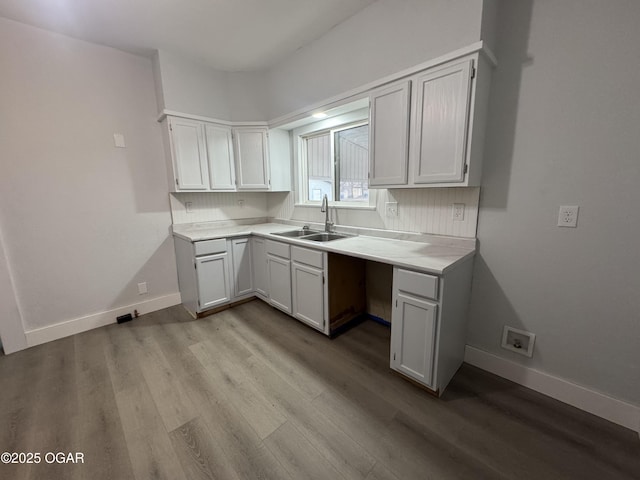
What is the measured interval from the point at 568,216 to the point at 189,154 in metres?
3.24

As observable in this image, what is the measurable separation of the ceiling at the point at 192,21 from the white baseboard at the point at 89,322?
2.57 meters

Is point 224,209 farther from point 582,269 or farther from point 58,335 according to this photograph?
point 582,269

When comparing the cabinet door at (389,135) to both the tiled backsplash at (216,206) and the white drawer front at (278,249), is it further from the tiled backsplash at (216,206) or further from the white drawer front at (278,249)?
the tiled backsplash at (216,206)

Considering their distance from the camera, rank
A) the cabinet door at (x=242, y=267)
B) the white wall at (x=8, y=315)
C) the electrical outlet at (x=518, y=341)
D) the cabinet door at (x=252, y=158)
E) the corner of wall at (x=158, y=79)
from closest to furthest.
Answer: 1. the electrical outlet at (x=518, y=341)
2. the white wall at (x=8, y=315)
3. the corner of wall at (x=158, y=79)
4. the cabinet door at (x=242, y=267)
5. the cabinet door at (x=252, y=158)

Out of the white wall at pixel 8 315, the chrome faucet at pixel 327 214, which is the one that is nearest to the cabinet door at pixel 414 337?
the chrome faucet at pixel 327 214

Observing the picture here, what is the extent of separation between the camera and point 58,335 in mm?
2363

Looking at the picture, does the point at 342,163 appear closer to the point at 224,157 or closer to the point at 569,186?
the point at 224,157

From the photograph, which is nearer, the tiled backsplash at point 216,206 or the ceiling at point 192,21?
the ceiling at point 192,21

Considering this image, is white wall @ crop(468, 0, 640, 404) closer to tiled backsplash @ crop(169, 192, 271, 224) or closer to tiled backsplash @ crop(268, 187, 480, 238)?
tiled backsplash @ crop(268, 187, 480, 238)

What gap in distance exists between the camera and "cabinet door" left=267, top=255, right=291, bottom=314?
250 cm

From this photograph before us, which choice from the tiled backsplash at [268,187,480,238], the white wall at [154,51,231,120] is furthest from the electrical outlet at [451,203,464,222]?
the white wall at [154,51,231,120]

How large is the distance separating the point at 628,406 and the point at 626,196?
1157 millimetres

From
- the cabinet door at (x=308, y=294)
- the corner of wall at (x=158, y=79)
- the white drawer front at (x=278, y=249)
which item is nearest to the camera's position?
the cabinet door at (x=308, y=294)

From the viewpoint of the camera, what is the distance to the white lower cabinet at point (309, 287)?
2172 mm
